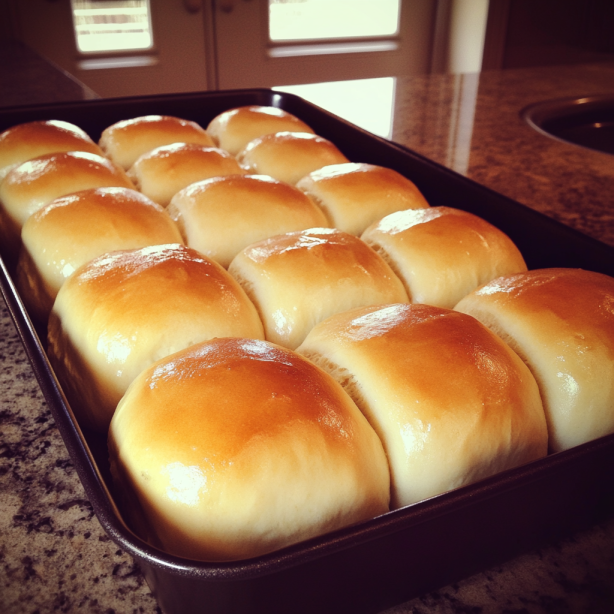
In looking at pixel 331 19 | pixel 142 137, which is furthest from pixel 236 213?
pixel 331 19

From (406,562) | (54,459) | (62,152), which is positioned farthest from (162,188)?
(406,562)

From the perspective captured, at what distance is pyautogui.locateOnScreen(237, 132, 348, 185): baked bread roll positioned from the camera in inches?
50.6

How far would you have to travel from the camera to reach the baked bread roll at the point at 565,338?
0.66m

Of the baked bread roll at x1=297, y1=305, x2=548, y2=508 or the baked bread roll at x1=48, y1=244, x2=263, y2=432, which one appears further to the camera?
the baked bread roll at x1=48, y1=244, x2=263, y2=432

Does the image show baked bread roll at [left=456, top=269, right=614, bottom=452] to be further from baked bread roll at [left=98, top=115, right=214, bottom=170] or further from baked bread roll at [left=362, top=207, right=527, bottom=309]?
baked bread roll at [left=98, top=115, right=214, bottom=170]

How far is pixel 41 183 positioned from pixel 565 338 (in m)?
0.89

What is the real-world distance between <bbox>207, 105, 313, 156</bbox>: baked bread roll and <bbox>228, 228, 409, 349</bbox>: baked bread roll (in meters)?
0.60

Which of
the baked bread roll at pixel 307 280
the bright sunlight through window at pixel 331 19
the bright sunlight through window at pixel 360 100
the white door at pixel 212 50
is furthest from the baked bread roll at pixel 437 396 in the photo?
the bright sunlight through window at pixel 331 19

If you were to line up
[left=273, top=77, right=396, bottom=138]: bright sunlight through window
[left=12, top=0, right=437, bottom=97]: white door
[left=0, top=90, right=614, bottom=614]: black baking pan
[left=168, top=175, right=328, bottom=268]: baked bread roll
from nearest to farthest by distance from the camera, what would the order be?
[left=0, top=90, right=614, bottom=614]: black baking pan
[left=168, top=175, right=328, bottom=268]: baked bread roll
[left=273, top=77, right=396, bottom=138]: bright sunlight through window
[left=12, top=0, right=437, bottom=97]: white door

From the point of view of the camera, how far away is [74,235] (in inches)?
35.9

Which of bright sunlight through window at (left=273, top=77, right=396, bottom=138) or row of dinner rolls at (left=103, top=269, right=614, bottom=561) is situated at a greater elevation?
bright sunlight through window at (left=273, top=77, right=396, bottom=138)

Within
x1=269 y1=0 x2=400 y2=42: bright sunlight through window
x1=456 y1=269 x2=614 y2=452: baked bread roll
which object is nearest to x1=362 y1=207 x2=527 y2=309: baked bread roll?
x1=456 y1=269 x2=614 y2=452: baked bread roll

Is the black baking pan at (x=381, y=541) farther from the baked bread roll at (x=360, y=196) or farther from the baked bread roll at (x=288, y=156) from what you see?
the baked bread roll at (x=288, y=156)

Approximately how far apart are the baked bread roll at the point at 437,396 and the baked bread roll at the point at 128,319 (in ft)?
0.52
